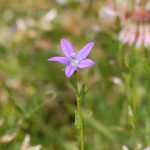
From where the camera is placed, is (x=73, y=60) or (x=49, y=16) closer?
(x=73, y=60)

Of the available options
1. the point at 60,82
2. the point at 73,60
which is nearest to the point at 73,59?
the point at 73,60

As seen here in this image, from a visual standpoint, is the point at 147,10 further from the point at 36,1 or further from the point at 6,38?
the point at 36,1

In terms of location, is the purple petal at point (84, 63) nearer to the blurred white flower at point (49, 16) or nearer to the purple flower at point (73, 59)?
the purple flower at point (73, 59)

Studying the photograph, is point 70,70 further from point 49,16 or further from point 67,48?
point 49,16

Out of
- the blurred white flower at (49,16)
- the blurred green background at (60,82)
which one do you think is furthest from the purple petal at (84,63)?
the blurred white flower at (49,16)

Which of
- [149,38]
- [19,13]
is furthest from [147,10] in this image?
[19,13]

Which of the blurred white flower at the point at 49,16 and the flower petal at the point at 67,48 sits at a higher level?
the flower petal at the point at 67,48

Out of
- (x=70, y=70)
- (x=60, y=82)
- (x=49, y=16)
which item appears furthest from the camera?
(x=49, y=16)

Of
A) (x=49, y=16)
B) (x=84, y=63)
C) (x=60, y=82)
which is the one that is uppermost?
(x=84, y=63)

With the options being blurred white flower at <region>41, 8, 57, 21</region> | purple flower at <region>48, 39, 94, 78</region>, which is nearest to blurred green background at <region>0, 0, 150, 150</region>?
blurred white flower at <region>41, 8, 57, 21</region>
